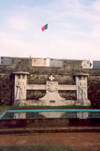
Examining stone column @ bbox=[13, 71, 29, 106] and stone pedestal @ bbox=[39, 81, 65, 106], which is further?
stone pedestal @ bbox=[39, 81, 65, 106]

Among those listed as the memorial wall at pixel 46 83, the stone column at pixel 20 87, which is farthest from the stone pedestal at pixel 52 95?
the stone column at pixel 20 87

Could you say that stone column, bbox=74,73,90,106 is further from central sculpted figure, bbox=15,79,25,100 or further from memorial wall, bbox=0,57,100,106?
central sculpted figure, bbox=15,79,25,100

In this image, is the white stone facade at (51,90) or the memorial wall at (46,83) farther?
the memorial wall at (46,83)

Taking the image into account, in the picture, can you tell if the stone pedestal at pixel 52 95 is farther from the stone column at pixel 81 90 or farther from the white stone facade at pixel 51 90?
the stone column at pixel 81 90

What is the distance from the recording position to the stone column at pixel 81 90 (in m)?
11.8

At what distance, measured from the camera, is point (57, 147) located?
3.11m

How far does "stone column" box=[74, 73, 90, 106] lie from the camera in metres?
11.8

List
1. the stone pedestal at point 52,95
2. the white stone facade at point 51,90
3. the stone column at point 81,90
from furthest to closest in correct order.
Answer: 1. the stone column at point 81,90
2. the stone pedestal at point 52,95
3. the white stone facade at point 51,90

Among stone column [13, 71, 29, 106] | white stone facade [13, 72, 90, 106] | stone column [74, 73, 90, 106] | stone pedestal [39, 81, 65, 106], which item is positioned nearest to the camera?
stone column [13, 71, 29, 106]

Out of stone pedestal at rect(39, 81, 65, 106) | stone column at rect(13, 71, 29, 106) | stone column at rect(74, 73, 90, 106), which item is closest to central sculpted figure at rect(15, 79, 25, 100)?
stone column at rect(13, 71, 29, 106)

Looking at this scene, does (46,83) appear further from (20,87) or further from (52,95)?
(20,87)

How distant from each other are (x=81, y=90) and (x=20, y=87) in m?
4.58

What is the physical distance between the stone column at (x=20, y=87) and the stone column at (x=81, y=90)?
3944 mm

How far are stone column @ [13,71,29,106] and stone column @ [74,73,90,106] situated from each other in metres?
3.94
